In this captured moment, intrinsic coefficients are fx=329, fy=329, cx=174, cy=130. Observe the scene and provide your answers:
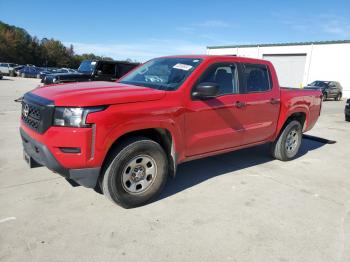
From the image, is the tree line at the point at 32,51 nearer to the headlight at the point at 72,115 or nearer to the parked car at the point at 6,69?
the parked car at the point at 6,69

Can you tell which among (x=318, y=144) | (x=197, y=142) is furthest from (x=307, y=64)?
(x=197, y=142)

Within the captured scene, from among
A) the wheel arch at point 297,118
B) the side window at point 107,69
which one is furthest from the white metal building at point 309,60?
the wheel arch at point 297,118

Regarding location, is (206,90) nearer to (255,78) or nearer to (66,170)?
(255,78)

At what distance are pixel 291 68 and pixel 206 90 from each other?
35664mm

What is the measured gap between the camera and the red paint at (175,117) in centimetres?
338

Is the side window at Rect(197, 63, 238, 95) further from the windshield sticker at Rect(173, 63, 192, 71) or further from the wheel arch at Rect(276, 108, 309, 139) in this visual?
the wheel arch at Rect(276, 108, 309, 139)

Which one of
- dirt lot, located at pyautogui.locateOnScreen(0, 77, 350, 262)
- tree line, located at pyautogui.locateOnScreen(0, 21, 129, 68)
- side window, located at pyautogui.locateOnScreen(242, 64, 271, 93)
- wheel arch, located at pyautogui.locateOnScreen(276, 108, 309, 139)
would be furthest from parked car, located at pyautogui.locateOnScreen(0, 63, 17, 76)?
side window, located at pyautogui.locateOnScreen(242, 64, 271, 93)

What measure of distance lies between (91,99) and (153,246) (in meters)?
1.59

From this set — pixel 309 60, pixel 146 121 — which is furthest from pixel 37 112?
pixel 309 60

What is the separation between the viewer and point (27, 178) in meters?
4.61

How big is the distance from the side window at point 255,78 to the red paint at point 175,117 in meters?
0.10

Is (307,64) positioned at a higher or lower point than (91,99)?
higher

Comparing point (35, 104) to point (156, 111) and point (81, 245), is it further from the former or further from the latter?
point (81, 245)

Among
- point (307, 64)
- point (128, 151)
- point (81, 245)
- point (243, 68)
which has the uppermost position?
point (307, 64)
